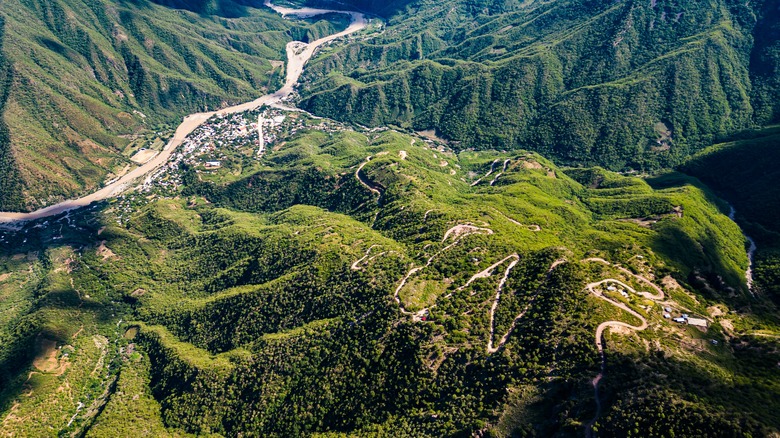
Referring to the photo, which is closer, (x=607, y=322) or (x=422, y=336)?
(x=607, y=322)

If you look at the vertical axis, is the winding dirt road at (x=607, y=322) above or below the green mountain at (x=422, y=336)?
above

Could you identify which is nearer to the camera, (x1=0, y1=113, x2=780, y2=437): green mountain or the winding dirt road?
the winding dirt road

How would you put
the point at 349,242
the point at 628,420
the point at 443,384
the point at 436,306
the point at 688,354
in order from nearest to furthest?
the point at 628,420 → the point at 688,354 → the point at 443,384 → the point at 436,306 → the point at 349,242

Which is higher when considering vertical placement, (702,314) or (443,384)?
(702,314)

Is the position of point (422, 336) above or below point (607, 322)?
below

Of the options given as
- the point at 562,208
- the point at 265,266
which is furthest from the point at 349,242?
the point at 562,208

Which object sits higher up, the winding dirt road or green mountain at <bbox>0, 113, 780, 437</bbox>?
the winding dirt road

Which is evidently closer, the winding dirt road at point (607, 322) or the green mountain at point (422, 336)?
the winding dirt road at point (607, 322)

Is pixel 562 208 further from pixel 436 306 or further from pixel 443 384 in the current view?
pixel 443 384
